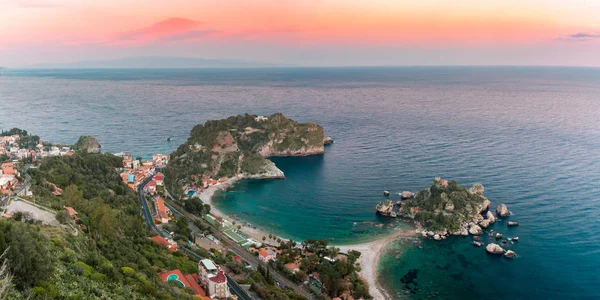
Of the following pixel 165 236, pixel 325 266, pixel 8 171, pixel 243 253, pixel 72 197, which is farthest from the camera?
pixel 243 253

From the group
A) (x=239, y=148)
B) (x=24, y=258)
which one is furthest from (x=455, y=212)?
(x=24, y=258)

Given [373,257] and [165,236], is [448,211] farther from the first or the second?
[165,236]

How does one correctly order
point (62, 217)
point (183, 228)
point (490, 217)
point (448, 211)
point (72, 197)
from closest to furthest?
point (62, 217) → point (72, 197) → point (183, 228) → point (490, 217) → point (448, 211)

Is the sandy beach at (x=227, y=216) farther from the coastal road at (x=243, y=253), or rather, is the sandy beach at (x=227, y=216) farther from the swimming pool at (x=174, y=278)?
the swimming pool at (x=174, y=278)

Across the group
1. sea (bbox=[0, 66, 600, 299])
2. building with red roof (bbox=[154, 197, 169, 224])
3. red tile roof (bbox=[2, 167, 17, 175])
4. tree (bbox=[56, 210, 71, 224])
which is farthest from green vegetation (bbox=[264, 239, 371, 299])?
red tile roof (bbox=[2, 167, 17, 175])

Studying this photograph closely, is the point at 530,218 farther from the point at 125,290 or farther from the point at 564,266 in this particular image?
the point at 125,290
